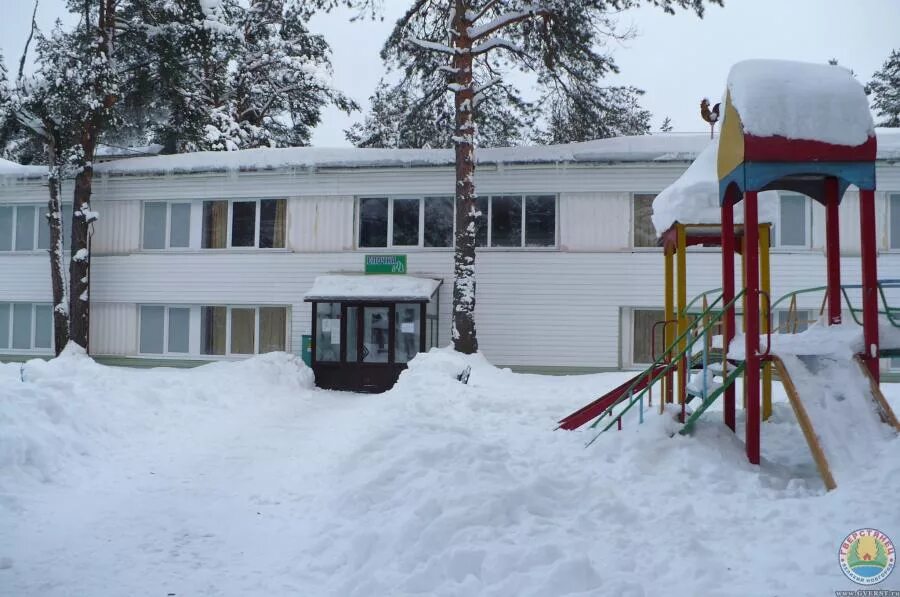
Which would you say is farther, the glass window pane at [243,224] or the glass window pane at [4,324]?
the glass window pane at [4,324]

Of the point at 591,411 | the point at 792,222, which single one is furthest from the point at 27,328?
the point at 792,222

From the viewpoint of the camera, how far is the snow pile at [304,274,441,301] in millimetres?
15570

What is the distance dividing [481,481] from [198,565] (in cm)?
223

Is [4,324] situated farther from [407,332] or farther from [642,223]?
[642,223]

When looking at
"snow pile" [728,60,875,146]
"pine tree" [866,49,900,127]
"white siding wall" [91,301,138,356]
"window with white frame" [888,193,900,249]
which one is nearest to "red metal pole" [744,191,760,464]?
"snow pile" [728,60,875,146]

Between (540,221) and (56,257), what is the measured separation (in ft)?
42.2

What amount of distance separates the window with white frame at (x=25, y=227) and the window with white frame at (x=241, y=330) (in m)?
5.15

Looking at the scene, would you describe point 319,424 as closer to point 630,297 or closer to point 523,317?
point 523,317

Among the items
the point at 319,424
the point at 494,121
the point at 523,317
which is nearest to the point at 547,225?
the point at 523,317

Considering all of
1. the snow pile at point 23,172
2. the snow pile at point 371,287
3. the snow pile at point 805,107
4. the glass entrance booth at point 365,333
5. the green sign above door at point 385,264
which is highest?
the snow pile at point 23,172

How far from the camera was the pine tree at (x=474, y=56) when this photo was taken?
15266 millimetres

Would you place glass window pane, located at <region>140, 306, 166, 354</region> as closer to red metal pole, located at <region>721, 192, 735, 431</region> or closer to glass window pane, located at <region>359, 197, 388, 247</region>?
glass window pane, located at <region>359, 197, 388, 247</region>

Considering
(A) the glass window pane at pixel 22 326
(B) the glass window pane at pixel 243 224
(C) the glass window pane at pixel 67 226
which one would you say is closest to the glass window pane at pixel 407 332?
(B) the glass window pane at pixel 243 224

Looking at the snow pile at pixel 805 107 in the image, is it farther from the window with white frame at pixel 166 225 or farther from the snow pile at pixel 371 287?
the window with white frame at pixel 166 225
